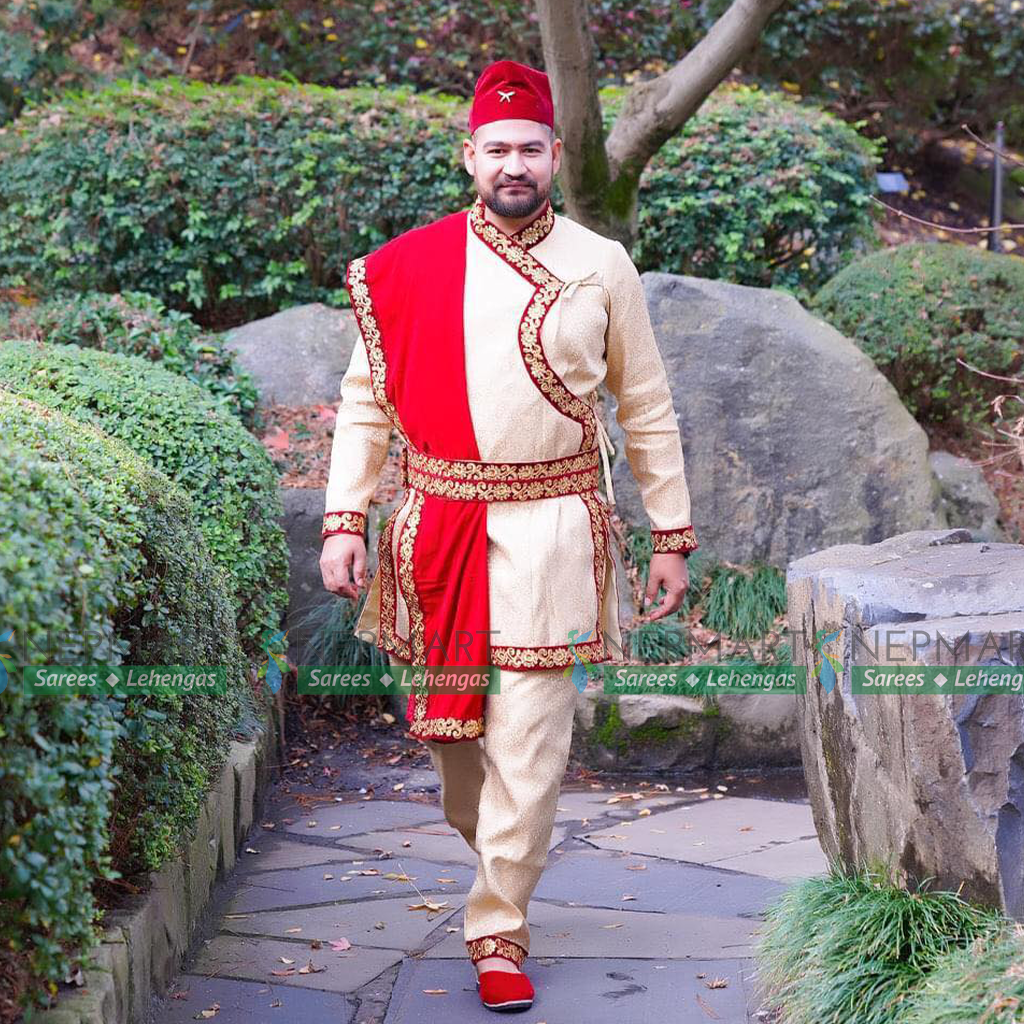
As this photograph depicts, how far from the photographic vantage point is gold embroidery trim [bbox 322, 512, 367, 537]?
10.5ft

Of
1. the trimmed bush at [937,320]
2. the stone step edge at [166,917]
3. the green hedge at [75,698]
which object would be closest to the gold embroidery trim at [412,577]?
the green hedge at [75,698]

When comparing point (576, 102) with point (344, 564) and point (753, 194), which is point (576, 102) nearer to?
point (753, 194)

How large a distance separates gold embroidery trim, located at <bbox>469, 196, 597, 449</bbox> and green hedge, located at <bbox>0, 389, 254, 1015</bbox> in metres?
0.88

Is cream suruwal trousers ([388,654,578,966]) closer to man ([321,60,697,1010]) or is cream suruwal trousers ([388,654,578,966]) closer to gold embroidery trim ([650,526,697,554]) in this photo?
man ([321,60,697,1010])

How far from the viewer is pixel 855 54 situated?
33.2ft

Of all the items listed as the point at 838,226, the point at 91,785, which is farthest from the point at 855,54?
the point at 91,785

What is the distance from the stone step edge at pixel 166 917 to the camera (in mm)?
2373

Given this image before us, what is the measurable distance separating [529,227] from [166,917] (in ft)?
5.55

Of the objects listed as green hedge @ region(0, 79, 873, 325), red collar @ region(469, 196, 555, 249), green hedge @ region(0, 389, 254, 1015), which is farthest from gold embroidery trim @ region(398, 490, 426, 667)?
green hedge @ region(0, 79, 873, 325)

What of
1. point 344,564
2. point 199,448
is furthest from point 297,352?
point 344,564

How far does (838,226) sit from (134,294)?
3735 millimetres

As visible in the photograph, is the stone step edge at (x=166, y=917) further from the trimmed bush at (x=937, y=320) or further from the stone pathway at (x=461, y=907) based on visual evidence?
the trimmed bush at (x=937, y=320)

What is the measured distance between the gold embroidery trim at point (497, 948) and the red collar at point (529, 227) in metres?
1.51

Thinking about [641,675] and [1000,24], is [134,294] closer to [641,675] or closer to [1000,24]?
[641,675]
